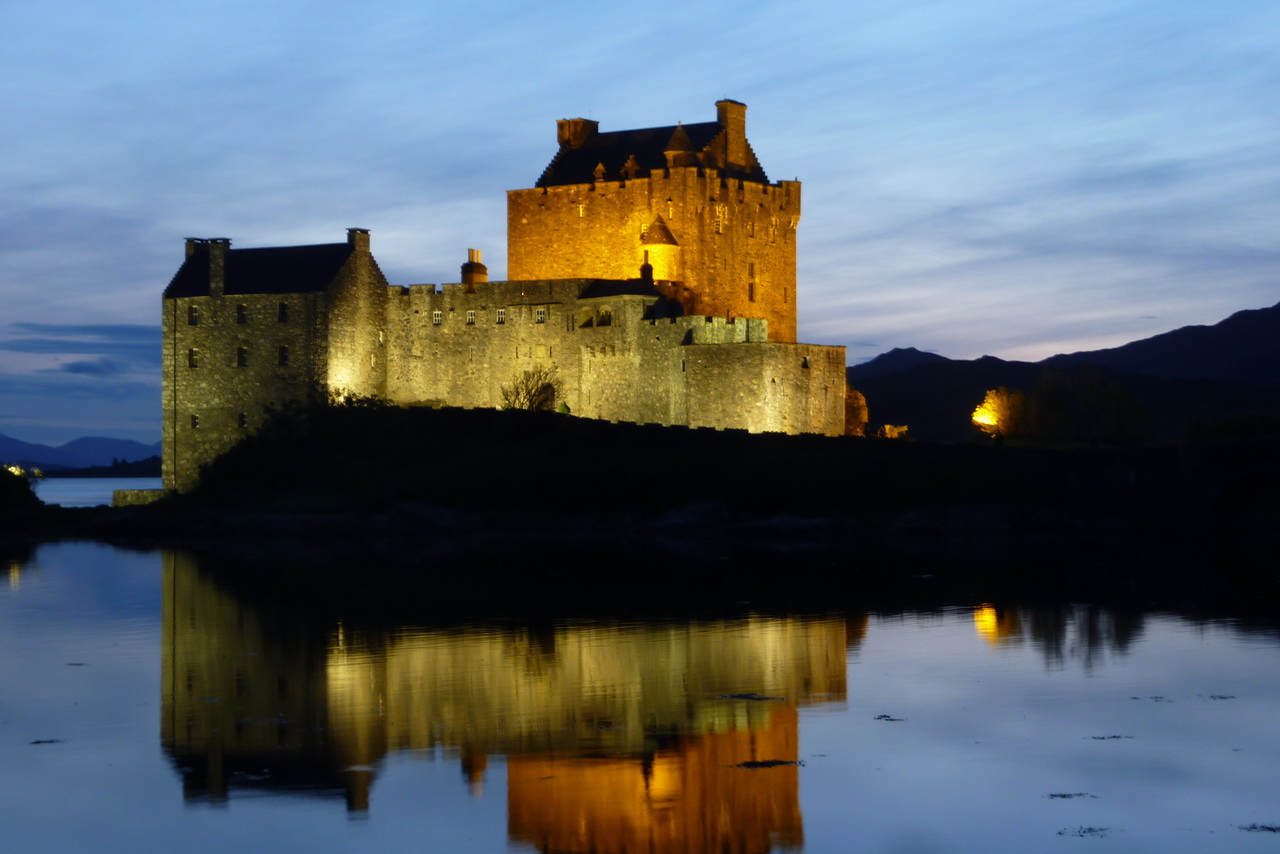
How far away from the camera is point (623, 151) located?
6019 cm

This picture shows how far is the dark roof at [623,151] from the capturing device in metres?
58.5

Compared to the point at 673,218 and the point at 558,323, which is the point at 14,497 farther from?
the point at 673,218

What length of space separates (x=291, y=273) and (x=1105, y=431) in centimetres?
3141

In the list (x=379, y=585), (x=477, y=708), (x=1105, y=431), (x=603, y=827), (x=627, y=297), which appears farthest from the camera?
(x=1105, y=431)

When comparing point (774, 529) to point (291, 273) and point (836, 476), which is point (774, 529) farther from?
point (291, 273)

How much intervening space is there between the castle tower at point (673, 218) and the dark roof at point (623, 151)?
5 cm


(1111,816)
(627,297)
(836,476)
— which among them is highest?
(627,297)

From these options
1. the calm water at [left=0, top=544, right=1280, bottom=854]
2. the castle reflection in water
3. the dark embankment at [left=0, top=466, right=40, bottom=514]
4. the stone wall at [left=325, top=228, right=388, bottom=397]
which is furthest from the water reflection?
the dark embankment at [left=0, top=466, right=40, bottom=514]

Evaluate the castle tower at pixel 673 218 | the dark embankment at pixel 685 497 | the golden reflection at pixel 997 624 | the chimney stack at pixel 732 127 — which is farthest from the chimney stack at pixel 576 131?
the golden reflection at pixel 997 624

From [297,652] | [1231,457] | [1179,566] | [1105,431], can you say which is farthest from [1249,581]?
[1105,431]

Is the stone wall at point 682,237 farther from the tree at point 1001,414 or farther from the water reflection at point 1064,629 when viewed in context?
the water reflection at point 1064,629

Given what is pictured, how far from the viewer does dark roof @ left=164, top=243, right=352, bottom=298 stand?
5291cm

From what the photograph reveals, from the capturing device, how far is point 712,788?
13.7 meters

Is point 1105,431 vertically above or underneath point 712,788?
above
